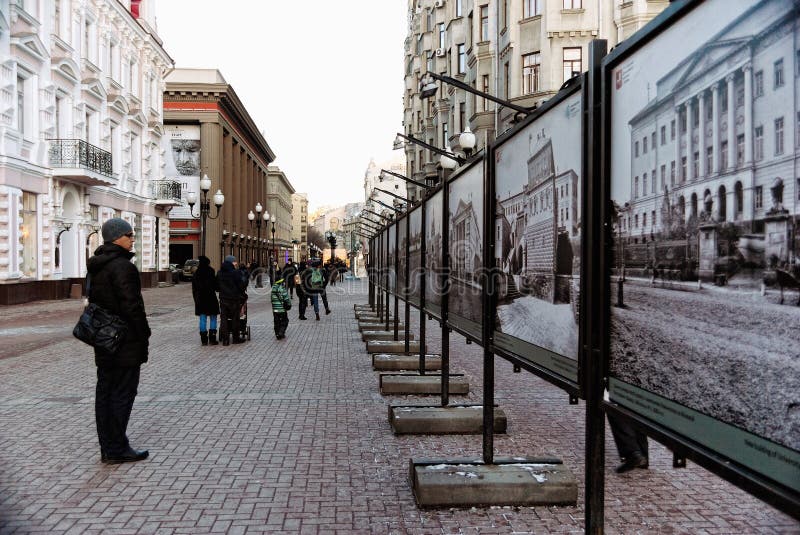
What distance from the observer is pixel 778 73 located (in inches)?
73.0

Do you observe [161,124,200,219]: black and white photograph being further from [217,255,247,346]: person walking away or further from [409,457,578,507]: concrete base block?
[409,457,578,507]: concrete base block

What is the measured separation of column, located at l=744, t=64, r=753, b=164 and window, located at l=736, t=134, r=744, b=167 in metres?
0.01

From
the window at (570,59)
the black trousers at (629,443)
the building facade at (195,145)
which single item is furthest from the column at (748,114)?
the building facade at (195,145)

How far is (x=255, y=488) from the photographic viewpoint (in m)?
5.02

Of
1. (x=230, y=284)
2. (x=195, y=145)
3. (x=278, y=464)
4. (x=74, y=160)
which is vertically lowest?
(x=278, y=464)

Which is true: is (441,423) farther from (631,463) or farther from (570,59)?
(570,59)

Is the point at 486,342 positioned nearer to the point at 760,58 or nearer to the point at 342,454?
the point at 342,454

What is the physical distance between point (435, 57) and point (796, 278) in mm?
43999

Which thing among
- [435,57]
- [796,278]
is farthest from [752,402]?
[435,57]

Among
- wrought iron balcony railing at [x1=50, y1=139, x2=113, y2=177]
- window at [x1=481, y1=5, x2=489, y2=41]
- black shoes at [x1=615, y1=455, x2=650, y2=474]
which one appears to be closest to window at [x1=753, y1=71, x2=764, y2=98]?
black shoes at [x1=615, y1=455, x2=650, y2=474]

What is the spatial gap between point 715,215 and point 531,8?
29.3 meters

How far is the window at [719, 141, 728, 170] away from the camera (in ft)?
6.85

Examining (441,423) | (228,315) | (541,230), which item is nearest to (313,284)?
(228,315)

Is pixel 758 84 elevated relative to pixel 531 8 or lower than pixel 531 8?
→ lower
